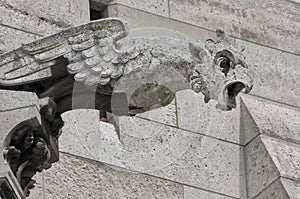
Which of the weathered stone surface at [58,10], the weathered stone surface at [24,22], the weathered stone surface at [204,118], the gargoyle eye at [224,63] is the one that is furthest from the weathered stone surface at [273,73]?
the gargoyle eye at [224,63]

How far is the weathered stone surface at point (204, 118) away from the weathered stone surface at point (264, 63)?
12.7 inches

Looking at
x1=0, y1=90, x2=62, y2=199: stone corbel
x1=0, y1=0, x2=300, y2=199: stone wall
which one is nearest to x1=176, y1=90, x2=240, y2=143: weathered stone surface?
x1=0, y1=0, x2=300, y2=199: stone wall

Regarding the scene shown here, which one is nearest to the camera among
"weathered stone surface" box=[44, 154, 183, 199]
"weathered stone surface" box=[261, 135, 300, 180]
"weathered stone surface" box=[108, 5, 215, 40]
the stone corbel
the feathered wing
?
the stone corbel

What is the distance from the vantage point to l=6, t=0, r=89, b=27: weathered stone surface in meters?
8.42

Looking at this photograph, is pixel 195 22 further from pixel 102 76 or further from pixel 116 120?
pixel 102 76

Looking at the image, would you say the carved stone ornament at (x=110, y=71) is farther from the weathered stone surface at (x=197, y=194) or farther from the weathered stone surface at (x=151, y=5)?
the weathered stone surface at (x=151, y=5)

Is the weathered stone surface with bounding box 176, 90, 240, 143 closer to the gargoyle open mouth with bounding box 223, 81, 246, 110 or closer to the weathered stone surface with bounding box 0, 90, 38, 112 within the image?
the gargoyle open mouth with bounding box 223, 81, 246, 110

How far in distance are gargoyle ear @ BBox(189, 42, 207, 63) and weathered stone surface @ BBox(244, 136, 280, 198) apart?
2444 millimetres

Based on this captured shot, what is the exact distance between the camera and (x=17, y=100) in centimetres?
634

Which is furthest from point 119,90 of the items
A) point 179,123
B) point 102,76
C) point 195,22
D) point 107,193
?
point 195,22

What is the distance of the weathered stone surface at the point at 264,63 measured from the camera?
9.09 metres

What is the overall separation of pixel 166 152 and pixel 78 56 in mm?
2147

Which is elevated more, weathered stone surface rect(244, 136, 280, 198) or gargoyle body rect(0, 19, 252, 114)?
gargoyle body rect(0, 19, 252, 114)

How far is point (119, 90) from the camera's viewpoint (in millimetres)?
6371
